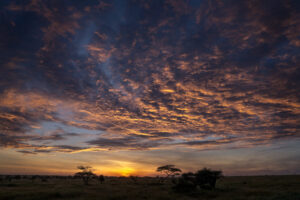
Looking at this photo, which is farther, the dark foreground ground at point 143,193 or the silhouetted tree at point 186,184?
the silhouetted tree at point 186,184

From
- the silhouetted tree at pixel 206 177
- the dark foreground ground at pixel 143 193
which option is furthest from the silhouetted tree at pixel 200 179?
the dark foreground ground at pixel 143 193

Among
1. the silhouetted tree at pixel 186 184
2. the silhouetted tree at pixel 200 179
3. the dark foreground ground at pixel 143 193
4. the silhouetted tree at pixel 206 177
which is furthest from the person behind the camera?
the silhouetted tree at pixel 206 177

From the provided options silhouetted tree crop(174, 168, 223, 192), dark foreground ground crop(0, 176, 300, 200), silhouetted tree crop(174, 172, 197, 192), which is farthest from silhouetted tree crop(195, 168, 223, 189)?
dark foreground ground crop(0, 176, 300, 200)

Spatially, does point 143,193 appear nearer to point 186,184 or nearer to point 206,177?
point 186,184

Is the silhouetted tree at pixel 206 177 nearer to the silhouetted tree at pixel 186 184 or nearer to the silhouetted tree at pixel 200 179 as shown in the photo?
the silhouetted tree at pixel 200 179

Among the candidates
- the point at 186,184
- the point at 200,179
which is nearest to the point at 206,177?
the point at 200,179

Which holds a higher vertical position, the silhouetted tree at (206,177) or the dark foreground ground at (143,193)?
the silhouetted tree at (206,177)

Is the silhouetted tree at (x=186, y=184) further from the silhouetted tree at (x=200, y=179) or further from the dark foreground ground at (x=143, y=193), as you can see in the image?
the dark foreground ground at (x=143, y=193)

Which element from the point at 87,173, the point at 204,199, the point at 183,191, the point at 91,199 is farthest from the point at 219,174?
the point at 87,173

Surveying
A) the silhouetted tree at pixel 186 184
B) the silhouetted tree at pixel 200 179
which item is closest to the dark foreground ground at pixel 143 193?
the silhouetted tree at pixel 186 184

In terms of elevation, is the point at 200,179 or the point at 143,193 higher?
the point at 200,179

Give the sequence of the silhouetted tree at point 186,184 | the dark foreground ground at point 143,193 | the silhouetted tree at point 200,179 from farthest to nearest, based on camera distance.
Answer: the silhouetted tree at point 200,179 < the silhouetted tree at point 186,184 < the dark foreground ground at point 143,193

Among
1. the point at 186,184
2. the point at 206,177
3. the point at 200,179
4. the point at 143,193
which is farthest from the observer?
the point at 206,177

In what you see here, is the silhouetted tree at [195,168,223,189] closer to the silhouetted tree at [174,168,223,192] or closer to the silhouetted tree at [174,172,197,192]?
the silhouetted tree at [174,168,223,192]
